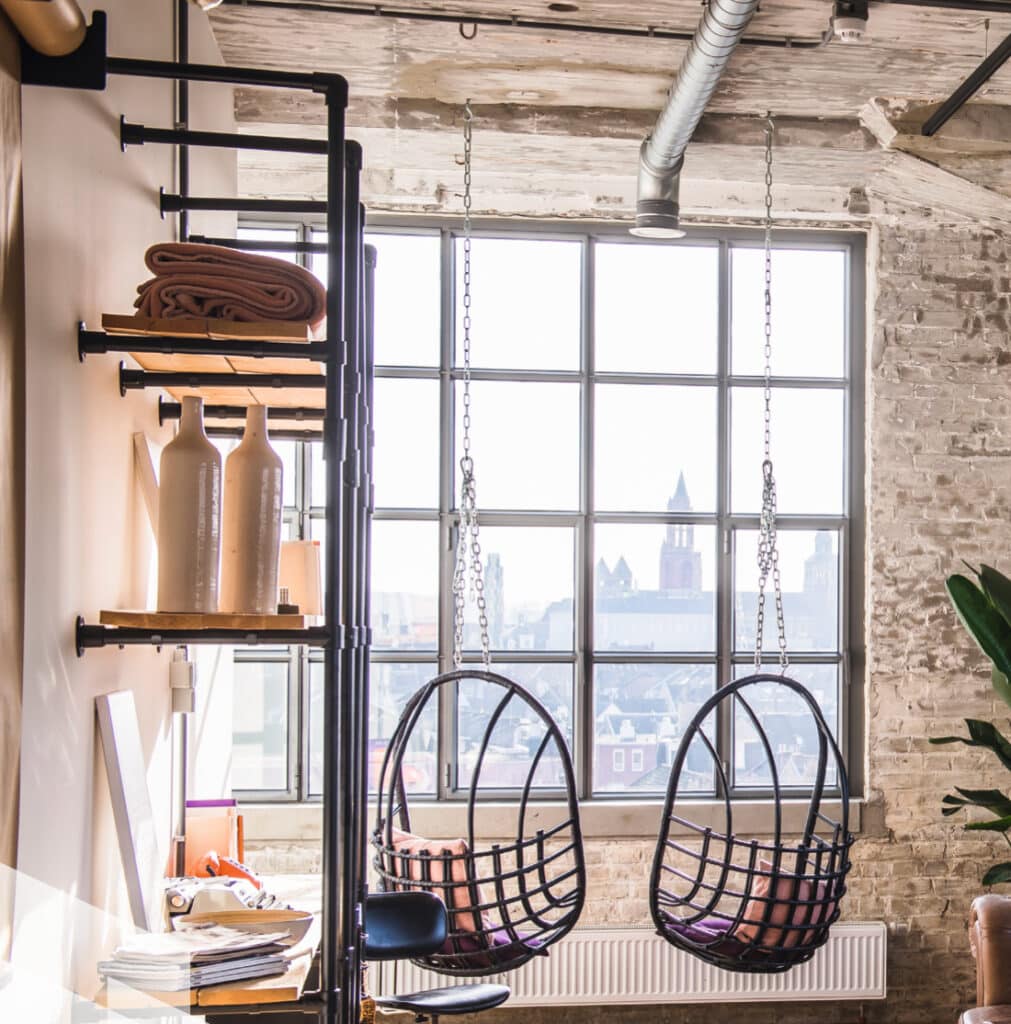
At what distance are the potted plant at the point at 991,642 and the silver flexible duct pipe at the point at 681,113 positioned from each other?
169 cm

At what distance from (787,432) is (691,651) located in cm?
101

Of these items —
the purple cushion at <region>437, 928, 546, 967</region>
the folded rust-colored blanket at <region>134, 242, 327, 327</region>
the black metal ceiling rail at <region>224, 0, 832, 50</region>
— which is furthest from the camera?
the black metal ceiling rail at <region>224, 0, 832, 50</region>

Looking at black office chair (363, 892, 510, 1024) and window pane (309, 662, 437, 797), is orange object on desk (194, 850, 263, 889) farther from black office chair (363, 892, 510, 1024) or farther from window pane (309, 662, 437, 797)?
window pane (309, 662, 437, 797)

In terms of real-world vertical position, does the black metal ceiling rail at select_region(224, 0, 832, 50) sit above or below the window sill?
above

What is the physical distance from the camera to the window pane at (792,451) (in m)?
5.29

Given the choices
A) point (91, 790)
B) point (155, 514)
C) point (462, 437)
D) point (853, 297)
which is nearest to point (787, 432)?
point (853, 297)

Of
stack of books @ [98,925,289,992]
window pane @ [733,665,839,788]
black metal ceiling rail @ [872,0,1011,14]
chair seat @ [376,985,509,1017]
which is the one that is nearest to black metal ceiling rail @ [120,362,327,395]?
stack of books @ [98,925,289,992]

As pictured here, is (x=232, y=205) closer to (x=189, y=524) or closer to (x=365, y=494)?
(x=365, y=494)

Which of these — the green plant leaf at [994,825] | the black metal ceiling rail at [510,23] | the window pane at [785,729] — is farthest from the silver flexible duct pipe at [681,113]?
the green plant leaf at [994,825]

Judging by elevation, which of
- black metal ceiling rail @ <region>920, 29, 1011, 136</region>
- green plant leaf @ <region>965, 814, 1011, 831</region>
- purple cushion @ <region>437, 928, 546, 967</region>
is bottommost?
purple cushion @ <region>437, 928, 546, 967</region>

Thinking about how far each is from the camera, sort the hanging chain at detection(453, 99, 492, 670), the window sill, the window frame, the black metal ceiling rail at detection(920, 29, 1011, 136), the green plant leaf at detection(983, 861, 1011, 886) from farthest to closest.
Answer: the window frame < the window sill < the hanging chain at detection(453, 99, 492, 670) < the green plant leaf at detection(983, 861, 1011, 886) < the black metal ceiling rail at detection(920, 29, 1011, 136)

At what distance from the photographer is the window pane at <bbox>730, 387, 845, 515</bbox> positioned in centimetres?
529

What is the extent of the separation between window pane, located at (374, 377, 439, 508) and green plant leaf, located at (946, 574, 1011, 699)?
2.05 meters

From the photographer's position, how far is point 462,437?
5.17 meters
